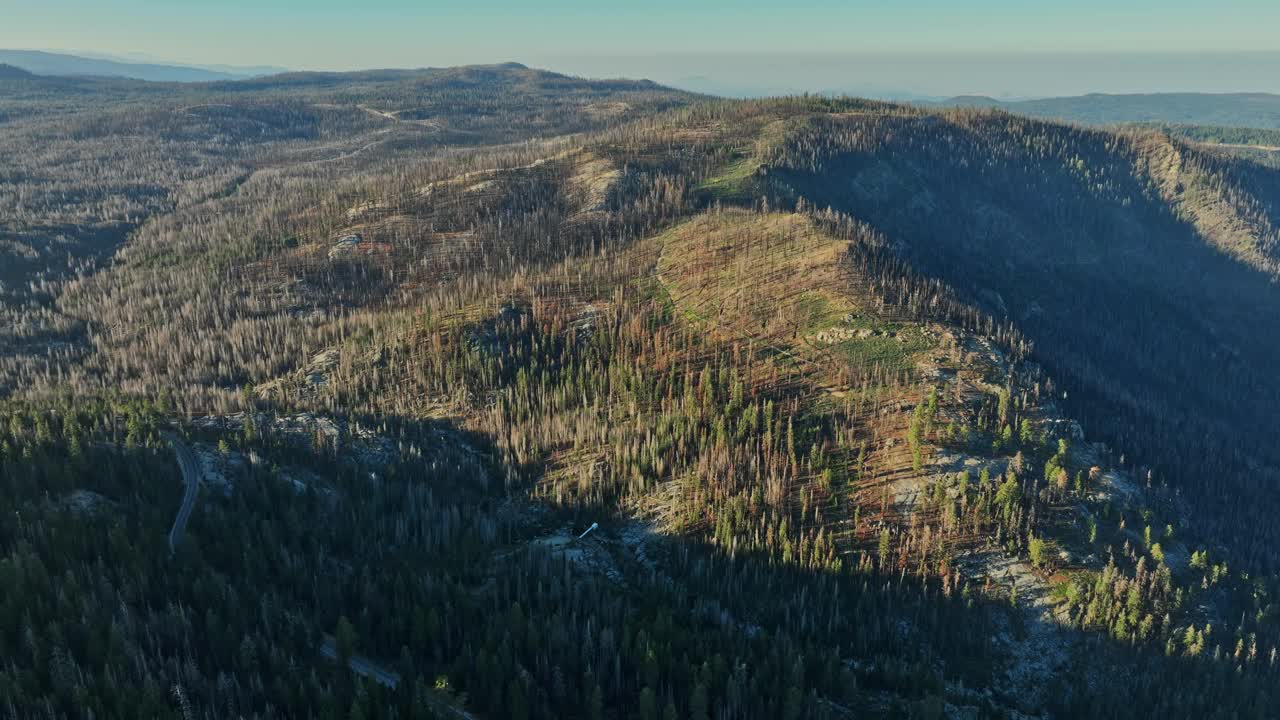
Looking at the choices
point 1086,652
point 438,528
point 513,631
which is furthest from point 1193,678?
point 438,528

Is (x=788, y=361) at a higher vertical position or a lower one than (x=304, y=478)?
higher

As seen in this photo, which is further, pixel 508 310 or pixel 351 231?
pixel 351 231

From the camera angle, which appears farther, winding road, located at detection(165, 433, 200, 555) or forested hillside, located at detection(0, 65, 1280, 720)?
winding road, located at detection(165, 433, 200, 555)

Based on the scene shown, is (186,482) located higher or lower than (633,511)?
higher

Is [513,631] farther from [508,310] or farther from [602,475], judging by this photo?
[508,310]

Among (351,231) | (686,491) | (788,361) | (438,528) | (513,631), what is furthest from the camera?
(351,231)

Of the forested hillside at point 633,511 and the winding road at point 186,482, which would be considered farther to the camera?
the winding road at point 186,482

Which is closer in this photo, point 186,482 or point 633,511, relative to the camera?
point 186,482

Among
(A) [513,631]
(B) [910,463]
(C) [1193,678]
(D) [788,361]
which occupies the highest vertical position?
(D) [788,361]
